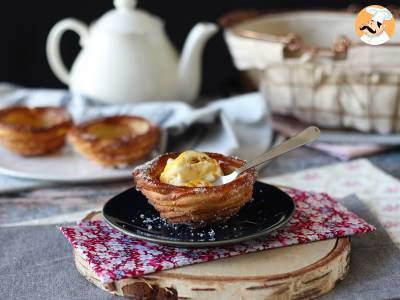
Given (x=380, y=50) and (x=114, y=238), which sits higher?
(x=380, y=50)

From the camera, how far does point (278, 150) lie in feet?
3.01

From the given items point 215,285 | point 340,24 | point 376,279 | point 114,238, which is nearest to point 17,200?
point 114,238

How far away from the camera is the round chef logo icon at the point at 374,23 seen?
95 cm

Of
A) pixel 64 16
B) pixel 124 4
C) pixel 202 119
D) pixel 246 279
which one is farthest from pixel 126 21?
pixel 246 279

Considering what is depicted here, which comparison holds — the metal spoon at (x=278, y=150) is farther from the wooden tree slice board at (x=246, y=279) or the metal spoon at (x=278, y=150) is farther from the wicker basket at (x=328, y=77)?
the wicker basket at (x=328, y=77)

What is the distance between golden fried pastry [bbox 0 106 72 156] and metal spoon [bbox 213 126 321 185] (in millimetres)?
472

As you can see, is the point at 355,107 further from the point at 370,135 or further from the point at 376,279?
the point at 376,279

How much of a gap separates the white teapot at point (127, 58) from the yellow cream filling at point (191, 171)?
1.86 feet

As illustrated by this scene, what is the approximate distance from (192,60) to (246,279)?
0.79 m

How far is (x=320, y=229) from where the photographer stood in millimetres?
875

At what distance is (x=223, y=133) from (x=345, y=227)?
51 cm

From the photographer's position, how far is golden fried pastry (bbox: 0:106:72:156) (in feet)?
4.06

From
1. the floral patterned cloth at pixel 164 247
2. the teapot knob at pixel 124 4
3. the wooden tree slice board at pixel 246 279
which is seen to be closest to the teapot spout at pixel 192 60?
the teapot knob at pixel 124 4

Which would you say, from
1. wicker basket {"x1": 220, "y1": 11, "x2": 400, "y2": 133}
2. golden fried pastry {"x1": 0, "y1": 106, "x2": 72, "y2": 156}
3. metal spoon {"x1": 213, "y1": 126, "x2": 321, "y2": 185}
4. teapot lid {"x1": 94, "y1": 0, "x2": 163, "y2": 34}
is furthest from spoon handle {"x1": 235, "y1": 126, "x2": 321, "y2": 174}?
teapot lid {"x1": 94, "y1": 0, "x2": 163, "y2": 34}
